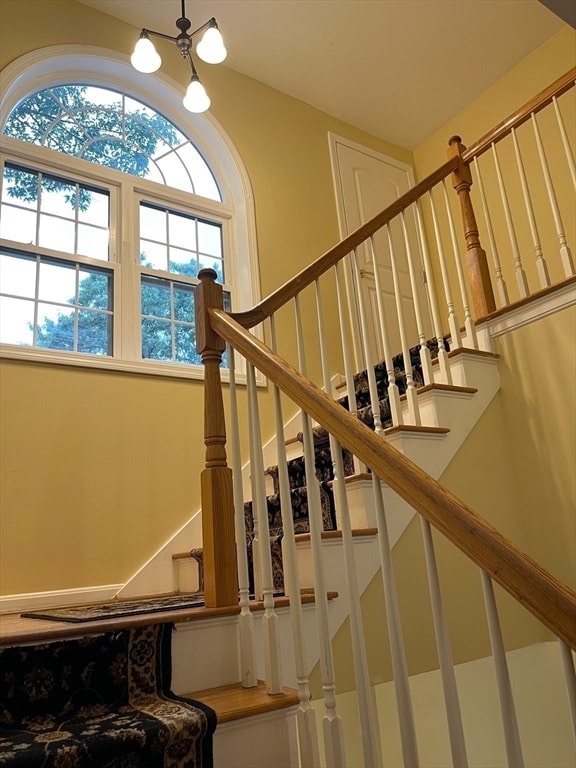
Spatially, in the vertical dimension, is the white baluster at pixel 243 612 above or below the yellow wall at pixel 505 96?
below

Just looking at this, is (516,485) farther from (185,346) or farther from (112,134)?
(112,134)

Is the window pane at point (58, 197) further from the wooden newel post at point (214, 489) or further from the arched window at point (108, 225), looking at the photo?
the wooden newel post at point (214, 489)

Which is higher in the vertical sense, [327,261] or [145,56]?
[145,56]

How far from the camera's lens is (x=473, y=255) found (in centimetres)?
309

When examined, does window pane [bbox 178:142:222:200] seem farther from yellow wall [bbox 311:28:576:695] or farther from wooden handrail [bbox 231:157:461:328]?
yellow wall [bbox 311:28:576:695]

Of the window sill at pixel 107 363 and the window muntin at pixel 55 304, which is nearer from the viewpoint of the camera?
the window sill at pixel 107 363

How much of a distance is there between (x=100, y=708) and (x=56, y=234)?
271 centimetres

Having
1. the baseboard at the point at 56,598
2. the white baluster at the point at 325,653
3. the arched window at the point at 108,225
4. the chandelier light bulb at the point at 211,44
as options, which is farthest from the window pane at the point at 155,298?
the white baluster at the point at 325,653

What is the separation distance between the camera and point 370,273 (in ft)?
→ 15.1

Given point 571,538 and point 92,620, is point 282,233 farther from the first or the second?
point 92,620

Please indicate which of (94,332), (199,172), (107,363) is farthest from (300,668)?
(199,172)

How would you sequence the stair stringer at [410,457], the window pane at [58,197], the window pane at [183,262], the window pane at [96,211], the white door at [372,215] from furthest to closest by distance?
1. the white door at [372,215]
2. the window pane at [183,262]
3. the window pane at [96,211]
4. the window pane at [58,197]
5. the stair stringer at [410,457]

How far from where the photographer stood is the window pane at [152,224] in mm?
3770

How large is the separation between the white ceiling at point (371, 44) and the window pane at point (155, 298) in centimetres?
159
